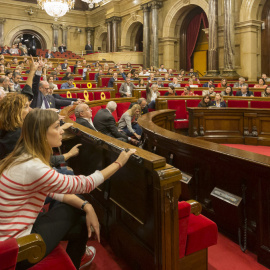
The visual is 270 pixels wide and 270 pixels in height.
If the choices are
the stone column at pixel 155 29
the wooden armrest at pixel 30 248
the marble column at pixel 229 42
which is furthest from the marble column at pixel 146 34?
the wooden armrest at pixel 30 248

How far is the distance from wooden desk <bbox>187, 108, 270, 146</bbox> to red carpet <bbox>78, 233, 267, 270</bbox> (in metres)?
3.72

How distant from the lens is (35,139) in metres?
1.39

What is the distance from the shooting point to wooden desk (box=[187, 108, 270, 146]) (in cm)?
551

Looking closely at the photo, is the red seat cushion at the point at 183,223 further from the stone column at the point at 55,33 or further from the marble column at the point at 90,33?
the marble column at the point at 90,33

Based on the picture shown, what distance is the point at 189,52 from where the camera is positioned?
15.5 metres

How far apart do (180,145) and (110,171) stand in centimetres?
118

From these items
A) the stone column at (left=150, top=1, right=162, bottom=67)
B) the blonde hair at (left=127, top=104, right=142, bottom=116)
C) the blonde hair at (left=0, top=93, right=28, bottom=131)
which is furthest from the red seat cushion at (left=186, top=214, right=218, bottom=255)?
the stone column at (left=150, top=1, right=162, bottom=67)

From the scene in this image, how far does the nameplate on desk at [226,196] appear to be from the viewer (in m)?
2.07

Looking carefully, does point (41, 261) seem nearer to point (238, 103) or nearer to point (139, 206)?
point (139, 206)

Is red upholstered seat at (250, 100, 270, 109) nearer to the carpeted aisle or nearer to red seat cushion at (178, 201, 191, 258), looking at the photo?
the carpeted aisle

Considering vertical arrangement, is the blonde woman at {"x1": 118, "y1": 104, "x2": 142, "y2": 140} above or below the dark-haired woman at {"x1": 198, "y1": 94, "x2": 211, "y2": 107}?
below

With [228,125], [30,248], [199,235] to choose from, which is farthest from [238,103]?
[30,248]

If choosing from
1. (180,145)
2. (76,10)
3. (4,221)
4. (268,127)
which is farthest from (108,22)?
(4,221)

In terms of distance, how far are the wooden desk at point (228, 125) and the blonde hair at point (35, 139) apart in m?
4.56
